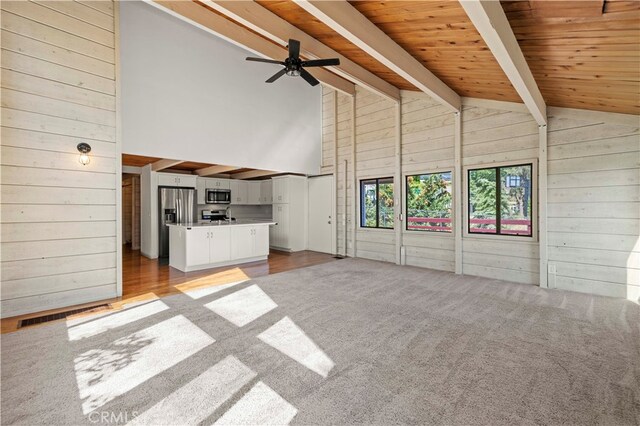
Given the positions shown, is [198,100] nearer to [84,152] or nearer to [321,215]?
[84,152]

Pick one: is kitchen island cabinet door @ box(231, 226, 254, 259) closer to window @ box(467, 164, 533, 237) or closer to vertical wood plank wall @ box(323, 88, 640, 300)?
A: vertical wood plank wall @ box(323, 88, 640, 300)

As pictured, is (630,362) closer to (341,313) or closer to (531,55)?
(341,313)

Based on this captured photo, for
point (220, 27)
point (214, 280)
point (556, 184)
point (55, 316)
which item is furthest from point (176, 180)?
point (556, 184)

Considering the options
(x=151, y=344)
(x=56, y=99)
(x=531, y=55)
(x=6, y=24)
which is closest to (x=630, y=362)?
(x=531, y=55)

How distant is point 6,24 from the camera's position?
123 inches

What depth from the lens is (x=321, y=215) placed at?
308 inches

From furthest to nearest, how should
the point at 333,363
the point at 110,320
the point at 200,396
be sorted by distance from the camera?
the point at 110,320 < the point at 333,363 < the point at 200,396

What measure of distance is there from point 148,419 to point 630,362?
11.6ft

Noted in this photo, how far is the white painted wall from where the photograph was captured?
4562 millimetres

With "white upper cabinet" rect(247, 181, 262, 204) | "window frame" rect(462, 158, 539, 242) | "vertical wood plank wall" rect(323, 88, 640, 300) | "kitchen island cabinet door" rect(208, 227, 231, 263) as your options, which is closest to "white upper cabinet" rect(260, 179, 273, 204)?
"white upper cabinet" rect(247, 181, 262, 204)

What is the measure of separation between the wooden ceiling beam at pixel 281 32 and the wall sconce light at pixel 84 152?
2.30 m

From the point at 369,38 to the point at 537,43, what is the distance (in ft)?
5.42

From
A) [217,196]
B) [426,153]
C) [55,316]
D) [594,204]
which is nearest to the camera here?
[55,316]

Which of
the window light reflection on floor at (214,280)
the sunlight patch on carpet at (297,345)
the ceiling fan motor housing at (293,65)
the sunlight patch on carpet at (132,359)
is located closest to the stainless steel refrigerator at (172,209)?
the window light reflection on floor at (214,280)
